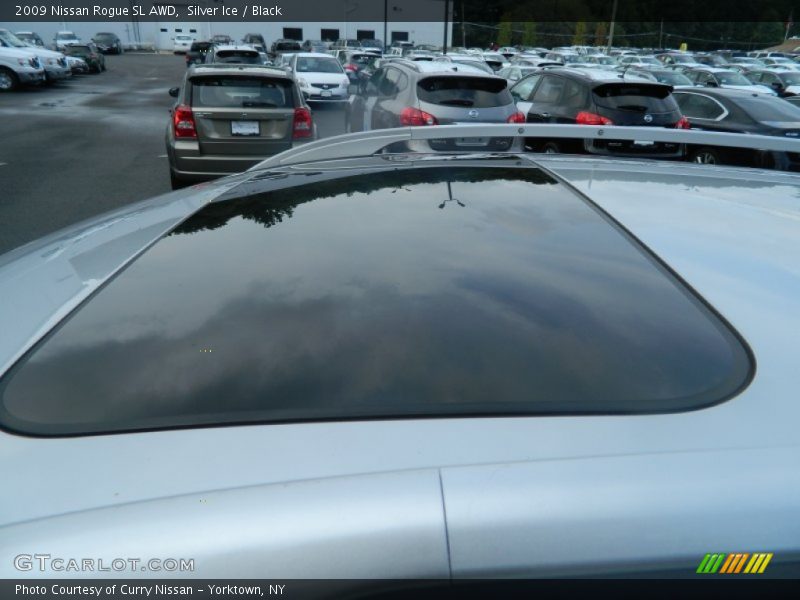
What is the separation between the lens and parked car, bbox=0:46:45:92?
2306 cm

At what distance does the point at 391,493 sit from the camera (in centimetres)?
104

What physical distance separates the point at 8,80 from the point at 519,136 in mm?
25874

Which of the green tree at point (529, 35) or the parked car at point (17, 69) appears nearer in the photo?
the parked car at point (17, 69)

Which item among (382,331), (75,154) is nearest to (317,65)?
(75,154)

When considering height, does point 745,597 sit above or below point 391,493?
below

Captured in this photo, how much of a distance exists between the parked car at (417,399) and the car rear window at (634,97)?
973 centimetres

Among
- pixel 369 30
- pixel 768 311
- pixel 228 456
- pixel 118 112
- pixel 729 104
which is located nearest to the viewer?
pixel 228 456

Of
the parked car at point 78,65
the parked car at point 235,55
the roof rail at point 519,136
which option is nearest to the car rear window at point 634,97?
the roof rail at point 519,136

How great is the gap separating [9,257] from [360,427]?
155cm

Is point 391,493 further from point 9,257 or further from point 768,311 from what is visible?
point 9,257

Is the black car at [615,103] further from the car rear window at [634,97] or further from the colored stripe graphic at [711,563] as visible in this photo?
the colored stripe graphic at [711,563]

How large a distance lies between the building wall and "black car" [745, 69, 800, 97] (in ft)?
151

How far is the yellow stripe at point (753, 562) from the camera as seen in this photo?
1.02 meters

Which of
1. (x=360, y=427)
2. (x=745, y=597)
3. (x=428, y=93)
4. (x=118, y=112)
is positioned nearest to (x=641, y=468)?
(x=745, y=597)
